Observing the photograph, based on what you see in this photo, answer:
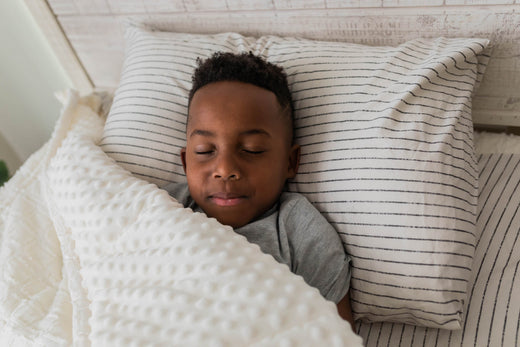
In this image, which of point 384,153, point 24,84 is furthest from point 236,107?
point 24,84

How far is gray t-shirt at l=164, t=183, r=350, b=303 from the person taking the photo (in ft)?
2.67

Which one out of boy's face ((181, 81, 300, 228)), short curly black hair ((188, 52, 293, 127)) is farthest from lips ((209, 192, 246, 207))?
short curly black hair ((188, 52, 293, 127))

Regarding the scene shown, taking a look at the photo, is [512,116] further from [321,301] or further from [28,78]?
[28,78]

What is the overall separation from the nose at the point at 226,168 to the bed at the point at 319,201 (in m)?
0.11

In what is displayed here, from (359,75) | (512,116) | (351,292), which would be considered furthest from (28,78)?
(512,116)

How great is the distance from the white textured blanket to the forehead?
7.2 inches

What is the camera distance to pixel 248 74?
94cm

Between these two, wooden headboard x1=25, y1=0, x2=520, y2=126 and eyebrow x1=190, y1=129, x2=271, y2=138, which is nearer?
eyebrow x1=190, y1=129, x2=271, y2=138

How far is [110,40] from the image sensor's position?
1.44 m

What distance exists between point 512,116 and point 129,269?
3.17 ft

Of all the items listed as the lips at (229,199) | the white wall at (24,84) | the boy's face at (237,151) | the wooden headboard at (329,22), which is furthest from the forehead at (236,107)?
the white wall at (24,84)

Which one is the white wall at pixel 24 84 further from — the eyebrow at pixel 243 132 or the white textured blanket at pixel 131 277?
the eyebrow at pixel 243 132

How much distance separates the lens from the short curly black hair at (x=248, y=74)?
3.07ft

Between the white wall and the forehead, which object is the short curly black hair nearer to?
the forehead
